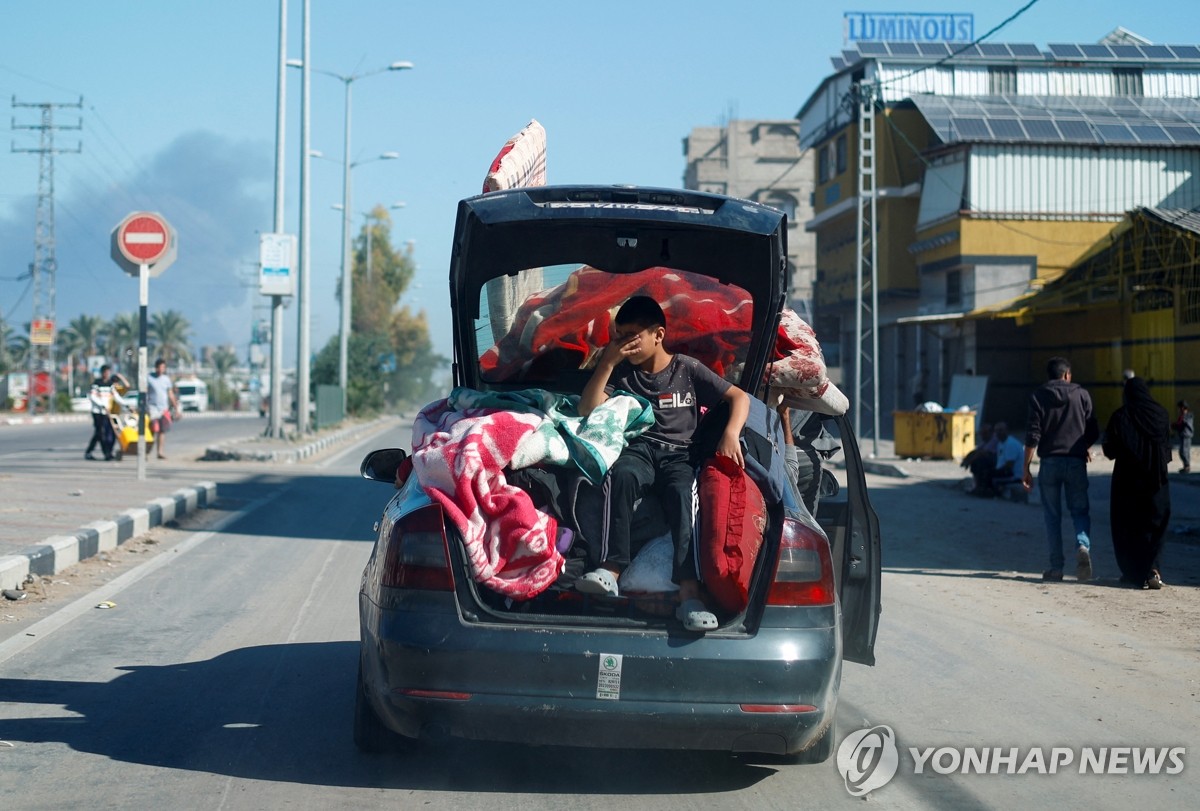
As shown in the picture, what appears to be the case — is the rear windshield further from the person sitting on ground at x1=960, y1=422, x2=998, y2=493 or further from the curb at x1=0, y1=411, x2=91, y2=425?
the curb at x1=0, y1=411, x2=91, y2=425

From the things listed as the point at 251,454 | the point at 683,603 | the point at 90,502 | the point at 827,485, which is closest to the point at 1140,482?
the point at 827,485

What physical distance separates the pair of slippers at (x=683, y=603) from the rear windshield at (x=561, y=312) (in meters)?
1.83

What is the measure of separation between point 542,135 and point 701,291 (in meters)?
2.23

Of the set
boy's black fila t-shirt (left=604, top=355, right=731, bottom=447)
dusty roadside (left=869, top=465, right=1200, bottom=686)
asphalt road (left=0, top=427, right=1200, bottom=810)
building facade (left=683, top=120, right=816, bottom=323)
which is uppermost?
building facade (left=683, top=120, right=816, bottom=323)

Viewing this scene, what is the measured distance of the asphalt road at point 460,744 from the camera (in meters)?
4.52

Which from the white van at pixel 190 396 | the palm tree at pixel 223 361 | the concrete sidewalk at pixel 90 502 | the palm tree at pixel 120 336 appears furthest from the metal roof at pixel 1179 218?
the palm tree at pixel 223 361

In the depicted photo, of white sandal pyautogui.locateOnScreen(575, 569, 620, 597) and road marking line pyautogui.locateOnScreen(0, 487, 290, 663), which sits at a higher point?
white sandal pyautogui.locateOnScreen(575, 569, 620, 597)

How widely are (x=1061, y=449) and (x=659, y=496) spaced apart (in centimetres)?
646

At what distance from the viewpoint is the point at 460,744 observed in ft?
16.9

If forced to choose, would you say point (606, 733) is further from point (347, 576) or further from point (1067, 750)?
point (347, 576)

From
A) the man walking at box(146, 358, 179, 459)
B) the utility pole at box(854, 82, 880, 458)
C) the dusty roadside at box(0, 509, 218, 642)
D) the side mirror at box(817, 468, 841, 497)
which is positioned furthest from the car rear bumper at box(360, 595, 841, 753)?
the utility pole at box(854, 82, 880, 458)

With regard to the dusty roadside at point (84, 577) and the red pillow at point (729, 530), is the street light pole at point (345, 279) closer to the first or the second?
the dusty roadside at point (84, 577)

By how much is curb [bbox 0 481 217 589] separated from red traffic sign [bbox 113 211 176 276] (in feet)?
10.4

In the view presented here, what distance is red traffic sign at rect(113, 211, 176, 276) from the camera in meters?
16.6
